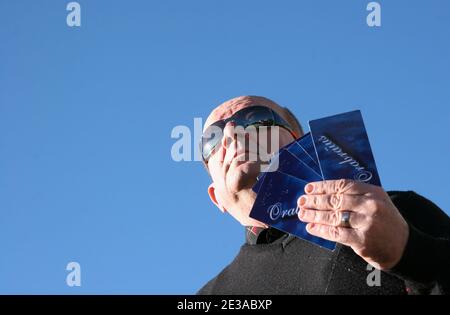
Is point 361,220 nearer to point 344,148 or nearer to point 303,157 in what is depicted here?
point 344,148

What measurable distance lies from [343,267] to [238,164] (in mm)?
1353

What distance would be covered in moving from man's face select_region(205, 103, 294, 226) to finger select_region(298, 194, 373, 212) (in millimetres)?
1770

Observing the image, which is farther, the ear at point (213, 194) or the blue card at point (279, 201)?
the ear at point (213, 194)

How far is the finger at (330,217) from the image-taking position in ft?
10.5

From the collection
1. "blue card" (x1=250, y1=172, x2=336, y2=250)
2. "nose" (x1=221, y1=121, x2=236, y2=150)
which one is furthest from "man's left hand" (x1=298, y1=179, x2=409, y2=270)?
"nose" (x1=221, y1=121, x2=236, y2=150)

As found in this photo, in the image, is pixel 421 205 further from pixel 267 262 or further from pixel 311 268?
pixel 267 262

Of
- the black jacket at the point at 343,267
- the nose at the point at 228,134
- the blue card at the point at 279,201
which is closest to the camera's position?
the black jacket at the point at 343,267

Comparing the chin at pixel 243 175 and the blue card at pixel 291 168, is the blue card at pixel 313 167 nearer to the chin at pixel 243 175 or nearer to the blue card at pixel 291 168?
the blue card at pixel 291 168

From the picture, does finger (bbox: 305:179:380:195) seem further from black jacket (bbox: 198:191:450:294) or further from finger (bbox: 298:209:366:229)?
black jacket (bbox: 198:191:450:294)

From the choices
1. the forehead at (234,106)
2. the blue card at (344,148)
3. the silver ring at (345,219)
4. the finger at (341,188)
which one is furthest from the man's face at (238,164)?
the silver ring at (345,219)

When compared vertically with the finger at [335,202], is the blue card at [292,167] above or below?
above

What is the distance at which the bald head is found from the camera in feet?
19.1
